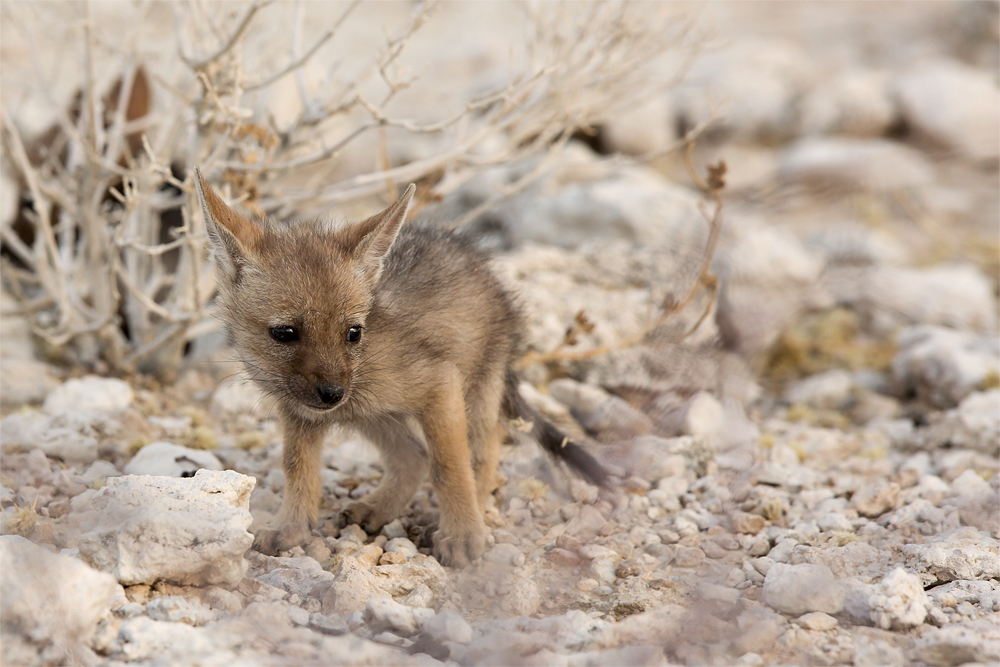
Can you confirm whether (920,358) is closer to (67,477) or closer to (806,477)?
(806,477)

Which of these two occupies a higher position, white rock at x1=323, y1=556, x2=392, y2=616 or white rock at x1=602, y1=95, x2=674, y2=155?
white rock at x1=602, y1=95, x2=674, y2=155

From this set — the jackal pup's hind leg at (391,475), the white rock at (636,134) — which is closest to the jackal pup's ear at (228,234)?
the jackal pup's hind leg at (391,475)

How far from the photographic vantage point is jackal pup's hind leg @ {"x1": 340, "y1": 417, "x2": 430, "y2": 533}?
14.0ft

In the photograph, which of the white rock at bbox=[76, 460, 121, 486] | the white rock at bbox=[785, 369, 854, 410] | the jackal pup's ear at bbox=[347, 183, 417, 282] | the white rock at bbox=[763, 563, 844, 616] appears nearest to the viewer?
the white rock at bbox=[763, 563, 844, 616]

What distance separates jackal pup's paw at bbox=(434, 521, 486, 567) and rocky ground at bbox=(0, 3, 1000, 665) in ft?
0.26

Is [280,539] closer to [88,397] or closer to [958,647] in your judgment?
[88,397]

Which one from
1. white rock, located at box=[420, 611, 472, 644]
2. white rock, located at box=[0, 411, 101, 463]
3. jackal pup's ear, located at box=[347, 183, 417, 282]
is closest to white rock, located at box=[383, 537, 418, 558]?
white rock, located at box=[420, 611, 472, 644]

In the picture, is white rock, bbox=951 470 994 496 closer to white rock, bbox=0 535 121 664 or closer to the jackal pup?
the jackal pup

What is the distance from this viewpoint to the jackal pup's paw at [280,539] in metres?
3.74

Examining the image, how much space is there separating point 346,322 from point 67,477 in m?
1.63

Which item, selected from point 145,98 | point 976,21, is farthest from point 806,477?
point 976,21

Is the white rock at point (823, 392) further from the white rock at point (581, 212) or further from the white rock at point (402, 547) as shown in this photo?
the white rock at point (402, 547)

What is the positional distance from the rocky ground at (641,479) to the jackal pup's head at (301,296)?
525mm

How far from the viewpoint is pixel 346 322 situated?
365 centimetres
